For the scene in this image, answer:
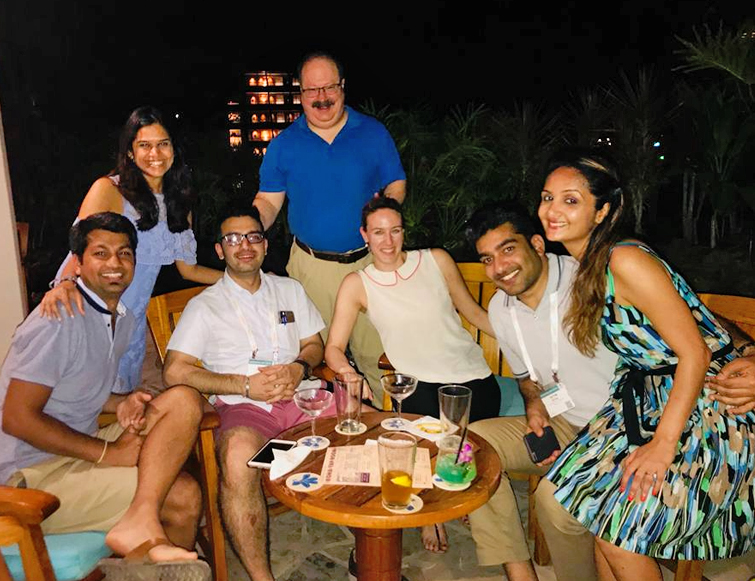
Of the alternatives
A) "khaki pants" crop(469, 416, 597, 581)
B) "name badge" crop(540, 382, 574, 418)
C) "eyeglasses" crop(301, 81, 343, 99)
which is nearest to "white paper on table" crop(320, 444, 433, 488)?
"khaki pants" crop(469, 416, 597, 581)

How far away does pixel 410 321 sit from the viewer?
2.82m

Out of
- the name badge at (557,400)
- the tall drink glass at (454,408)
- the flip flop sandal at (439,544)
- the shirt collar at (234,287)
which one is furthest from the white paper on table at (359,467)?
the shirt collar at (234,287)

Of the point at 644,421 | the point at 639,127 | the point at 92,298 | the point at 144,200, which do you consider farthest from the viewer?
the point at 639,127

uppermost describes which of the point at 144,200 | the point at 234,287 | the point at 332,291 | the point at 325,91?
the point at 325,91

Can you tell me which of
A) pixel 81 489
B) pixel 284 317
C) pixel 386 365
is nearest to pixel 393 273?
pixel 386 365

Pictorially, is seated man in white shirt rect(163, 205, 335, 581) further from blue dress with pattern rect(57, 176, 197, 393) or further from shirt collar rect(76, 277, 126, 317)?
shirt collar rect(76, 277, 126, 317)

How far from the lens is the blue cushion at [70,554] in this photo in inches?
68.0

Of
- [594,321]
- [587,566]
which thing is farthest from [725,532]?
[594,321]

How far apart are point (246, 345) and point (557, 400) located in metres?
1.40

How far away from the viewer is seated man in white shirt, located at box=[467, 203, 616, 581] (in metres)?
2.28

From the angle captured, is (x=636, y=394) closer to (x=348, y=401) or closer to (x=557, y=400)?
(x=557, y=400)

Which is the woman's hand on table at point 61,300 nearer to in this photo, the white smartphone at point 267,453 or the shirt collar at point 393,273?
the white smartphone at point 267,453

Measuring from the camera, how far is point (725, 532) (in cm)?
184

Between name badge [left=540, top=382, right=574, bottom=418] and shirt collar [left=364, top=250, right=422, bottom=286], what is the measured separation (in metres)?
0.84
